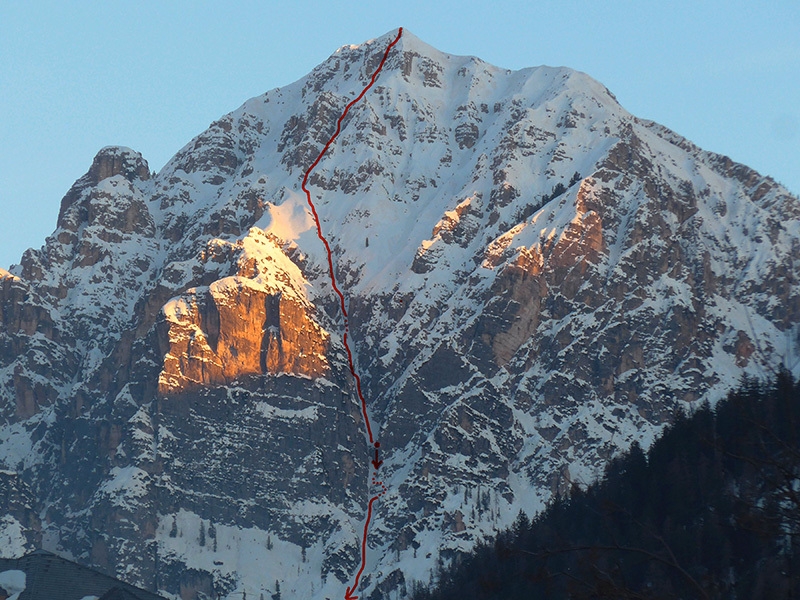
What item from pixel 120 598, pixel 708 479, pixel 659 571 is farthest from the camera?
pixel 120 598

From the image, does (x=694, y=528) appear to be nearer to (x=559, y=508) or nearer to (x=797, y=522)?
(x=559, y=508)

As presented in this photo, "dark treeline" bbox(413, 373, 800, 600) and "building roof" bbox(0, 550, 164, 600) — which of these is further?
"building roof" bbox(0, 550, 164, 600)

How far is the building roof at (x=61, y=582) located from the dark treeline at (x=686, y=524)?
3270 cm

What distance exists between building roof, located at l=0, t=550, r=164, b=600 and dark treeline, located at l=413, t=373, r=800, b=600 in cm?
3270

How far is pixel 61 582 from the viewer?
582 feet

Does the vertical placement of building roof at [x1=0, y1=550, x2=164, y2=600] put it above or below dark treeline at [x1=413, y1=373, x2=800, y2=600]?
above

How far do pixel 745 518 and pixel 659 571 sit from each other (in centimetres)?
8653

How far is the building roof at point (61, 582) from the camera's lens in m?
173

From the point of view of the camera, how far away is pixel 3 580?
17450cm

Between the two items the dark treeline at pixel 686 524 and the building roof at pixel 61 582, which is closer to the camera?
the dark treeline at pixel 686 524

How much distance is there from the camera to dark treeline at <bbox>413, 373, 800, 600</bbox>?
29.1 m

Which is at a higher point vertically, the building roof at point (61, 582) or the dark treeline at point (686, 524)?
the building roof at point (61, 582)

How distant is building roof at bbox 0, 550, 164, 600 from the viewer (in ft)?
568

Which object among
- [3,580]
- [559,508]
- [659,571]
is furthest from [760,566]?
[3,580]
